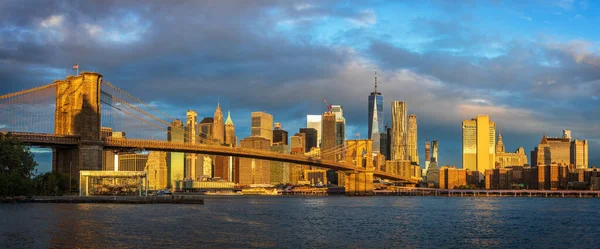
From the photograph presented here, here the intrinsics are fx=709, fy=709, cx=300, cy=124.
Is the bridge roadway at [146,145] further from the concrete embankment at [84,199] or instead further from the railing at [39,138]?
the concrete embankment at [84,199]

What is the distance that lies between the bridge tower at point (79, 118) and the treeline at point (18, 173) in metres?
3.82

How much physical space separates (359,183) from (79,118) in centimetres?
8086

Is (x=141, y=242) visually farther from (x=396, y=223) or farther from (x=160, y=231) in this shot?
(x=396, y=223)

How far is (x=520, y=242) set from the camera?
4403 cm

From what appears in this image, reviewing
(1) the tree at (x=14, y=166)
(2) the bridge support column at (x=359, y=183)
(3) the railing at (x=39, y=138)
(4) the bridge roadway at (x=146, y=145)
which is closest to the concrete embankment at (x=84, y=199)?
(1) the tree at (x=14, y=166)

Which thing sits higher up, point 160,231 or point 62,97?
point 62,97

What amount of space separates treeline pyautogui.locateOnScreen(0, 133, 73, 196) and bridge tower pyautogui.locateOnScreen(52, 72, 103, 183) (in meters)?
3.82

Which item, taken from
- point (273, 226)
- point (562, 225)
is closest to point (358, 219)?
point (273, 226)

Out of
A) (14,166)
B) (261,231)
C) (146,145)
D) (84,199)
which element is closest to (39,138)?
(14,166)

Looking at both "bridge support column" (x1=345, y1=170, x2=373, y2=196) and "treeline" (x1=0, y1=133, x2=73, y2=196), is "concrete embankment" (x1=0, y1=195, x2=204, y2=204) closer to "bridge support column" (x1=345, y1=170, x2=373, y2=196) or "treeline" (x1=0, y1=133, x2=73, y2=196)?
"treeline" (x1=0, y1=133, x2=73, y2=196)

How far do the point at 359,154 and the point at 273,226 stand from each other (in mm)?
113200

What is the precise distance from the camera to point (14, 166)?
246ft

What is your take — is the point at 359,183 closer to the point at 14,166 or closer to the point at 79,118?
the point at 79,118

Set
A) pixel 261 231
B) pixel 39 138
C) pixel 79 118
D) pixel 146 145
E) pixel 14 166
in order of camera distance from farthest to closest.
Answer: pixel 146 145, pixel 79 118, pixel 39 138, pixel 14 166, pixel 261 231
